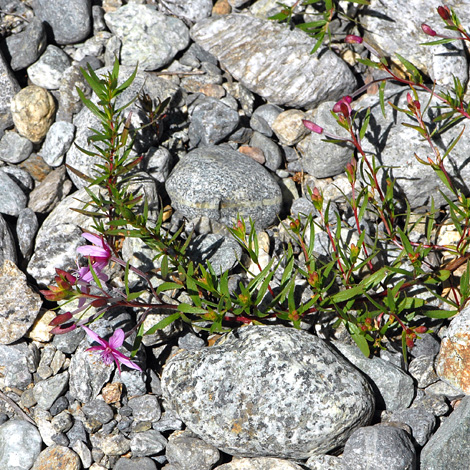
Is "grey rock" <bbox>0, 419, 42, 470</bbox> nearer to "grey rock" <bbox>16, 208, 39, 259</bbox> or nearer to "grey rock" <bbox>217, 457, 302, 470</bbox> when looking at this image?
"grey rock" <bbox>217, 457, 302, 470</bbox>

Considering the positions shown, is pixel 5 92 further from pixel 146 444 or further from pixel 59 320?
pixel 146 444

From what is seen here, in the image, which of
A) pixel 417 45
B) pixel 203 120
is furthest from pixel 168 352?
pixel 417 45

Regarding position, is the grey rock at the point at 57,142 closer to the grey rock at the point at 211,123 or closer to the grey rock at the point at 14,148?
the grey rock at the point at 14,148

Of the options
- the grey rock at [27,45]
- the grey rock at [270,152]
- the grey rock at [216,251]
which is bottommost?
the grey rock at [216,251]

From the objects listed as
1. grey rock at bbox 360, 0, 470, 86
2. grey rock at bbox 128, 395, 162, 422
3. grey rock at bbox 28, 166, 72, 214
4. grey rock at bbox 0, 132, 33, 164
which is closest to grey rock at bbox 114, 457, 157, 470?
grey rock at bbox 128, 395, 162, 422

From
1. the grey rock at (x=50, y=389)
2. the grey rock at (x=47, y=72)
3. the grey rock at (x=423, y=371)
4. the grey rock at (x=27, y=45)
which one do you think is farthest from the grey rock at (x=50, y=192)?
the grey rock at (x=423, y=371)

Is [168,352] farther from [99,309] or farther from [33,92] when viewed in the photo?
[33,92]
